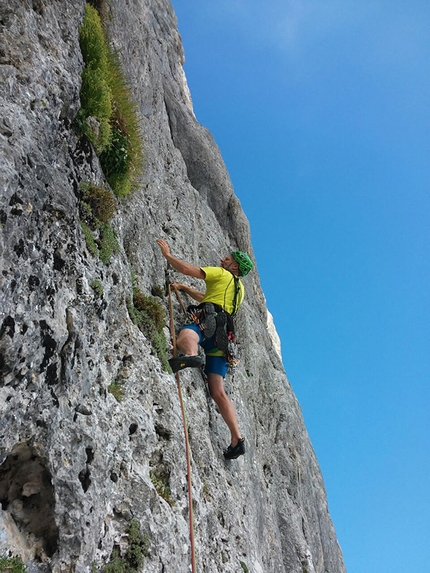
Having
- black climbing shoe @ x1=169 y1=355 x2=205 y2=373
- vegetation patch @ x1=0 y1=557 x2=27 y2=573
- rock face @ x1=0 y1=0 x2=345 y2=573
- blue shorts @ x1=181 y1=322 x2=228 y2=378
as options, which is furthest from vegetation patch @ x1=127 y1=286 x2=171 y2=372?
vegetation patch @ x1=0 y1=557 x2=27 y2=573

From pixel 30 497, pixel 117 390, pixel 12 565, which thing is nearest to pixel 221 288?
pixel 117 390

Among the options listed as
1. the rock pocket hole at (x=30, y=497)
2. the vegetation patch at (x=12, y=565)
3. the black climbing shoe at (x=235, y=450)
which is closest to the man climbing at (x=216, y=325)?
the black climbing shoe at (x=235, y=450)

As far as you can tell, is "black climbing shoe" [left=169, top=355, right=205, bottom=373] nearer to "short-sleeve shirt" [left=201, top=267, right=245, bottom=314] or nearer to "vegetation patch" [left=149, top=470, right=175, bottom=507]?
"short-sleeve shirt" [left=201, top=267, right=245, bottom=314]

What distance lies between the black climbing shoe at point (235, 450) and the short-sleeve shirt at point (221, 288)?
2464 millimetres

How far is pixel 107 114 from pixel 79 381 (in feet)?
14.0

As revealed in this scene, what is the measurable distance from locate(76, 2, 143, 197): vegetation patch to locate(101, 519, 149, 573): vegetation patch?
17.2 ft

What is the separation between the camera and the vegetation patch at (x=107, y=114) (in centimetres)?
777

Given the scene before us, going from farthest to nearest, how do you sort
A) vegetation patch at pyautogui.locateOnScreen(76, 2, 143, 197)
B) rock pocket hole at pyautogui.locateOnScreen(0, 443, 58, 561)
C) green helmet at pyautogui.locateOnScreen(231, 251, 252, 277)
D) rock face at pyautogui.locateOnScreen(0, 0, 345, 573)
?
1. green helmet at pyautogui.locateOnScreen(231, 251, 252, 277)
2. vegetation patch at pyautogui.locateOnScreen(76, 2, 143, 197)
3. rock face at pyautogui.locateOnScreen(0, 0, 345, 573)
4. rock pocket hole at pyautogui.locateOnScreen(0, 443, 58, 561)

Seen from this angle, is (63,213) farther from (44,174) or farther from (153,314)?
(153,314)

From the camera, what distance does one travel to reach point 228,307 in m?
9.89

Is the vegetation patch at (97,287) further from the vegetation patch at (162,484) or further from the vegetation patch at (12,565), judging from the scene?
the vegetation patch at (12,565)

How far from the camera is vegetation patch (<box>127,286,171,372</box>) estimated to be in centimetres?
836

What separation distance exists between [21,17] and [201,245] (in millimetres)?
7846

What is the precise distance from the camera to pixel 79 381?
19.7 feet
